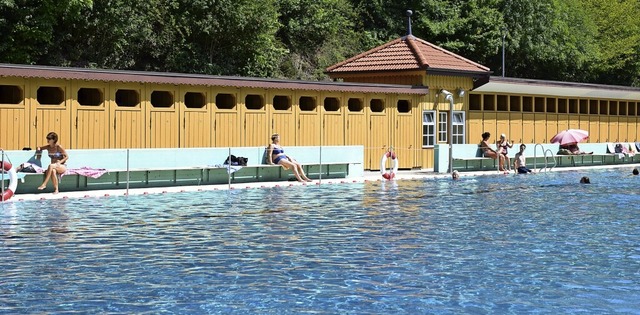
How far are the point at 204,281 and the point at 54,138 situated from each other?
38.6ft

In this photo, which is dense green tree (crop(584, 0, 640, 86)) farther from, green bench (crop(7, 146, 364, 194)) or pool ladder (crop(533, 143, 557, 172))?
green bench (crop(7, 146, 364, 194))

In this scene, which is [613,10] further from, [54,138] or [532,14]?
[54,138]

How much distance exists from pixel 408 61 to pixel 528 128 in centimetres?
684

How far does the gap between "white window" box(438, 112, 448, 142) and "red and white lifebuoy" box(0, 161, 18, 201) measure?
698 inches

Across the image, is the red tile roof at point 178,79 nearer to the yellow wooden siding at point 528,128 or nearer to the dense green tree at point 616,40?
the yellow wooden siding at point 528,128

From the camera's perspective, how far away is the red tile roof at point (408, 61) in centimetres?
3391

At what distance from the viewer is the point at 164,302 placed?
360 inches

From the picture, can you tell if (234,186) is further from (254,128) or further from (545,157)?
(545,157)

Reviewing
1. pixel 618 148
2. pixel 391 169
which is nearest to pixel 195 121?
pixel 391 169

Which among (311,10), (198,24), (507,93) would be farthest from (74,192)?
(311,10)

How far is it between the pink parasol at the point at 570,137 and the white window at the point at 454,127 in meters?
4.29

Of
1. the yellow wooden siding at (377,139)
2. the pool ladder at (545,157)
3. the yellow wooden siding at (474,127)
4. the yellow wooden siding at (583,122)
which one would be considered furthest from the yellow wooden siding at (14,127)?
the yellow wooden siding at (583,122)

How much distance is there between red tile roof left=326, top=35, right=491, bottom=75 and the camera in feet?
111

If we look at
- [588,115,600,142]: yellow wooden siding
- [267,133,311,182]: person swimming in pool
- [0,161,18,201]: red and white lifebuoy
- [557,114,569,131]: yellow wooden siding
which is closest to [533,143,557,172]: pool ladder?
[557,114,569,131]: yellow wooden siding
